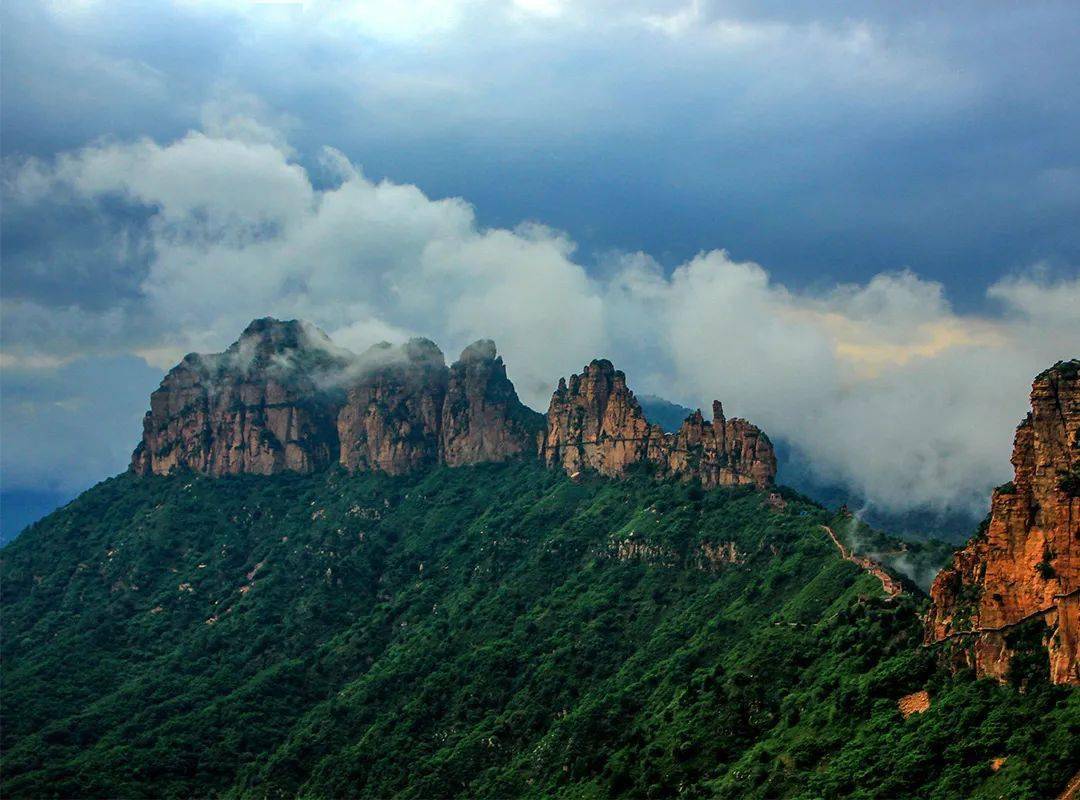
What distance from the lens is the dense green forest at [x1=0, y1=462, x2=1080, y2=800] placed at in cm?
8844

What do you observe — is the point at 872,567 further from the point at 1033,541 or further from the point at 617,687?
the point at 1033,541

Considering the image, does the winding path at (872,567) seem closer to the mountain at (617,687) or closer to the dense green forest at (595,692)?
the mountain at (617,687)

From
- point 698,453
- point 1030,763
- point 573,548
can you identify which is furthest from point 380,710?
point 1030,763

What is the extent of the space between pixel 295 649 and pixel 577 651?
56637mm

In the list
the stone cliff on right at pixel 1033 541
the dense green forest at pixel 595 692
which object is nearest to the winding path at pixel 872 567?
the dense green forest at pixel 595 692

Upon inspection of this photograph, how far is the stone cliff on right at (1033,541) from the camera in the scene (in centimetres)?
8350

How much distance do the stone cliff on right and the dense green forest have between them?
2.88 m

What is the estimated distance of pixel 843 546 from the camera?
5827 inches

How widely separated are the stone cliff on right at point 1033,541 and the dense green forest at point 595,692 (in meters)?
2.88

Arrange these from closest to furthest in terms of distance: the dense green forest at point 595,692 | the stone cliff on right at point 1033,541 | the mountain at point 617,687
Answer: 1. the stone cliff on right at point 1033,541
2. the dense green forest at point 595,692
3. the mountain at point 617,687

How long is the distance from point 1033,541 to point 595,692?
66.4 metres

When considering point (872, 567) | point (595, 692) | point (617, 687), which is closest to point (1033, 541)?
point (872, 567)

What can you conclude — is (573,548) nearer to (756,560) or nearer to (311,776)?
(756,560)

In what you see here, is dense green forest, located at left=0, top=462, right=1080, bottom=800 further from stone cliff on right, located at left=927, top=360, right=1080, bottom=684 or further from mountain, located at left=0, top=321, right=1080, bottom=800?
stone cliff on right, located at left=927, top=360, right=1080, bottom=684
